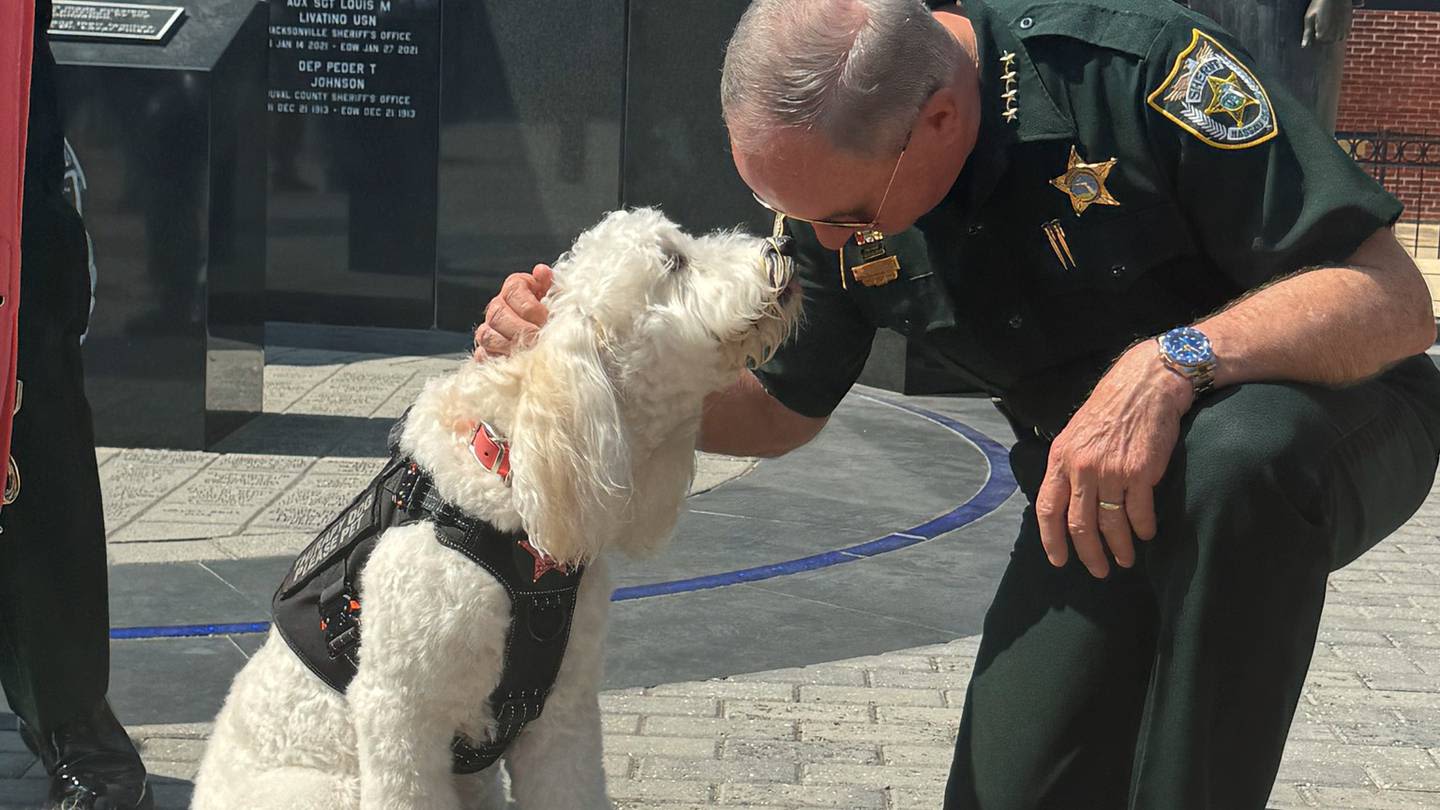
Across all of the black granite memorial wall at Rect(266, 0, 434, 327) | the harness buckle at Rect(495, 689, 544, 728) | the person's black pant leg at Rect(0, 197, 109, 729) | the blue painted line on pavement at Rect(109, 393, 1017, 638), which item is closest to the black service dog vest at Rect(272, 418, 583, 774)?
the harness buckle at Rect(495, 689, 544, 728)

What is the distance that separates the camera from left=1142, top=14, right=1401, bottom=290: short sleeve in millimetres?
2691

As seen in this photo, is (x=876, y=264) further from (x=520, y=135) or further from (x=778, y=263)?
(x=520, y=135)

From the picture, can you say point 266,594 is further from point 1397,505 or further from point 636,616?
point 1397,505

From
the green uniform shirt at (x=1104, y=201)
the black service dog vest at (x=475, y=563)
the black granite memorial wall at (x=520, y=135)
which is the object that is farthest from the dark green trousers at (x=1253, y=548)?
the black granite memorial wall at (x=520, y=135)

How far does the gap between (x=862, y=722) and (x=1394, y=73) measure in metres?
23.9

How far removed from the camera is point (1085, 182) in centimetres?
291

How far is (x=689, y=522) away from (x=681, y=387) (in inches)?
146

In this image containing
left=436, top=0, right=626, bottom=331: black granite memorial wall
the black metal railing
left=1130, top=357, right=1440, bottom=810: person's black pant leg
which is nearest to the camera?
left=1130, top=357, right=1440, bottom=810: person's black pant leg

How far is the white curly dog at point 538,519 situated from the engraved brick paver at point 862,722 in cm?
102

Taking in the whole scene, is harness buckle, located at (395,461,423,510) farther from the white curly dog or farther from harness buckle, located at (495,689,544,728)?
harness buckle, located at (495,689,544,728)

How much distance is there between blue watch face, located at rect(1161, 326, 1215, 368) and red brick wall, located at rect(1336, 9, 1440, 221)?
80.9 feet

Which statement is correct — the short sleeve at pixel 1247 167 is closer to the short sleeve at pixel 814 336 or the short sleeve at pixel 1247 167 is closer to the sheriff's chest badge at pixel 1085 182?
the sheriff's chest badge at pixel 1085 182

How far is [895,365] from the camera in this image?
10.1 meters

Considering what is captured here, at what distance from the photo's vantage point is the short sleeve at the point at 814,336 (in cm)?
338
